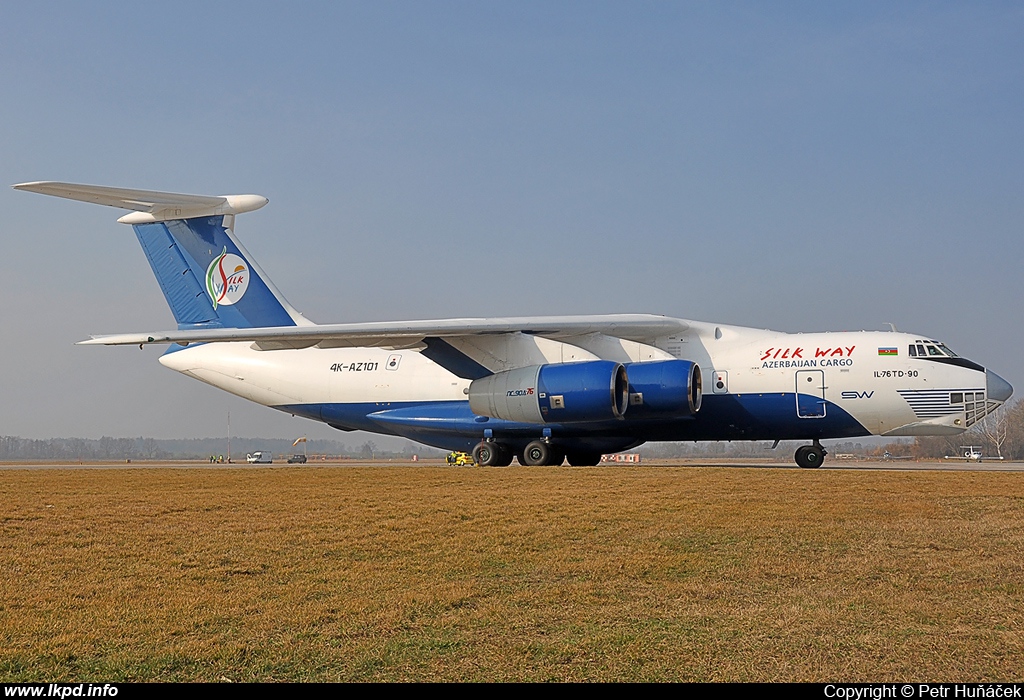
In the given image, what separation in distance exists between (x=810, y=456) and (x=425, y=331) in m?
7.98

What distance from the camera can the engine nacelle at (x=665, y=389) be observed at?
17.6 m

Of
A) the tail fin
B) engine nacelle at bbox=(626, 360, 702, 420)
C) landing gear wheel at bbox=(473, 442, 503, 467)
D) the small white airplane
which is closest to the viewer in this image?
engine nacelle at bbox=(626, 360, 702, 420)

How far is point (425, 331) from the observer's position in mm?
18578

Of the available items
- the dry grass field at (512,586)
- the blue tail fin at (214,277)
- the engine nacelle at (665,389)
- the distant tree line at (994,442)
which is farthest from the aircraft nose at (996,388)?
the distant tree line at (994,442)

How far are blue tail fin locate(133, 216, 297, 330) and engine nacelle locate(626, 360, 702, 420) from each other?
9.09 m

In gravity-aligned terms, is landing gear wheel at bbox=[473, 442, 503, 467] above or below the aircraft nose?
below

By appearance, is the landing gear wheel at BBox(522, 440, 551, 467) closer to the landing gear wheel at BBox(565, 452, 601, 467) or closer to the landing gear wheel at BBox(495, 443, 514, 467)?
the landing gear wheel at BBox(495, 443, 514, 467)

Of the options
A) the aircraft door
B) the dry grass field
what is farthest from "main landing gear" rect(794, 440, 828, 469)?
the dry grass field

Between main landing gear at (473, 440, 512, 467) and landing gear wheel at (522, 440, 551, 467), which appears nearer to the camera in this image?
landing gear wheel at (522, 440, 551, 467)

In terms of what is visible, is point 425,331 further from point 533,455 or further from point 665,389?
point 665,389

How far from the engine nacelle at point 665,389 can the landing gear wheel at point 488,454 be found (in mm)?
3320

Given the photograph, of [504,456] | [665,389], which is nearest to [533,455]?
[504,456]

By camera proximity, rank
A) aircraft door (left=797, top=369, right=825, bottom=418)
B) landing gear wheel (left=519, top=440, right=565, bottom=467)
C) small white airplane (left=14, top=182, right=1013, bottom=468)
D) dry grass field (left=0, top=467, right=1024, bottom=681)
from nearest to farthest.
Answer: dry grass field (left=0, top=467, right=1024, bottom=681) < small white airplane (left=14, top=182, right=1013, bottom=468) < aircraft door (left=797, top=369, right=825, bottom=418) < landing gear wheel (left=519, top=440, right=565, bottom=467)

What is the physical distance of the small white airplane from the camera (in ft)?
58.5
